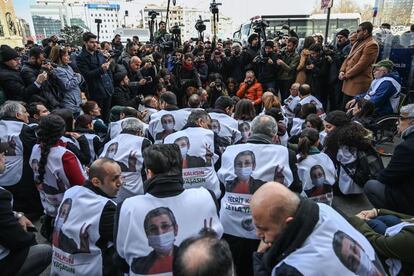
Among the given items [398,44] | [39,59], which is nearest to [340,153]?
[39,59]

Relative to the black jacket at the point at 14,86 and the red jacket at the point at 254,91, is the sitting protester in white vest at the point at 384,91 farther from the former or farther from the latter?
the black jacket at the point at 14,86

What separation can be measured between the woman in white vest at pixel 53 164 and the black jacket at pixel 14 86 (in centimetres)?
216

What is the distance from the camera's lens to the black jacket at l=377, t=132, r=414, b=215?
2692mm

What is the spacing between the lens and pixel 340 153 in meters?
3.83

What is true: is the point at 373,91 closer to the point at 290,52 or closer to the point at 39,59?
the point at 290,52

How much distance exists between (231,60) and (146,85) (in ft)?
8.38

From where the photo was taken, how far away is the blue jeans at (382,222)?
230 cm

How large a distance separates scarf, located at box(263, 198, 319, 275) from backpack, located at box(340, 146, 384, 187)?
8.62 feet

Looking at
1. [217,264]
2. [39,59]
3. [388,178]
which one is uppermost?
[39,59]

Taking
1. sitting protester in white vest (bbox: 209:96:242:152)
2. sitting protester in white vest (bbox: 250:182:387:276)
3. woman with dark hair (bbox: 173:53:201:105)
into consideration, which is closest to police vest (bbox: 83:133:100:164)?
sitting protester in white vest (bbox: 209:96:242:152)

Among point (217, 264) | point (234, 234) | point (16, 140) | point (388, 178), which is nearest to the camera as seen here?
point (217, 264)

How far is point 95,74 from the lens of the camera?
5.86 m

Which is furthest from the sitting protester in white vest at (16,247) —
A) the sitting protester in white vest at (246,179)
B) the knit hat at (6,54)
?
the knit hat at (6,54)

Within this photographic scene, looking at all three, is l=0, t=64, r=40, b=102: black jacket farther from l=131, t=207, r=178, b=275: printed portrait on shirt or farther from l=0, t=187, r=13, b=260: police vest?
l=131, t=207, r=178, b=275: printed portrait on shirt
